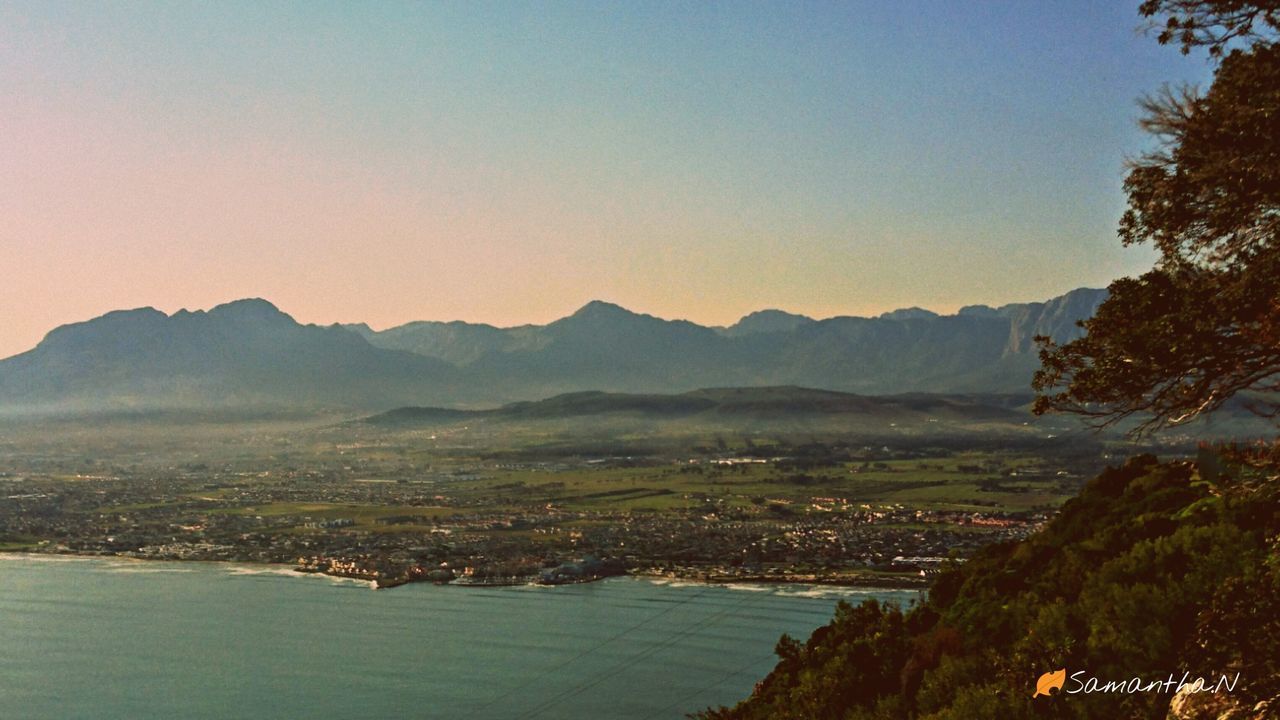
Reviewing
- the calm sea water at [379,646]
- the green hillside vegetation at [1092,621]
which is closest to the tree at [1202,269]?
the green hillside vegetation at [1092,621]

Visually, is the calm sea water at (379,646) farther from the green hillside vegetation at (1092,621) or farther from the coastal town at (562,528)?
the green hillside vegetation at (1092,621)

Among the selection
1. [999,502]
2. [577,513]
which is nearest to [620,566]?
[577,513]

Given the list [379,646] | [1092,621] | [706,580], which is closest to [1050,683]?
[1092,621]

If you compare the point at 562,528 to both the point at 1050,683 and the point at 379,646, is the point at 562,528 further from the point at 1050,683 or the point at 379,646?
the point at 1050,683

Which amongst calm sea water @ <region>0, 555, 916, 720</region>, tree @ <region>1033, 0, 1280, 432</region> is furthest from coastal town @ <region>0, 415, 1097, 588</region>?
tree @ <region>1033, 0, 1280, 432</region>

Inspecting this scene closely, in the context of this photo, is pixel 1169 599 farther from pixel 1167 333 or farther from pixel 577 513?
pixel 577 513

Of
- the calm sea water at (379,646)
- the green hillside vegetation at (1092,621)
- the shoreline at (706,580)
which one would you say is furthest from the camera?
the shoreline at (706,580)

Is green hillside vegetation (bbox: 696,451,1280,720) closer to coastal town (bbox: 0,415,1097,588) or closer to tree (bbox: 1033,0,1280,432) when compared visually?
tree (bbox: 1033,0,1280,432)
